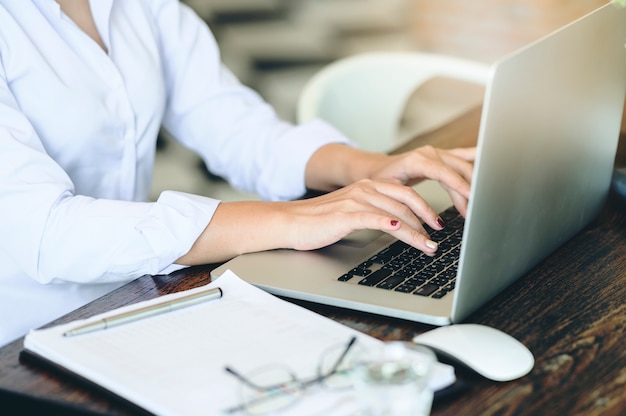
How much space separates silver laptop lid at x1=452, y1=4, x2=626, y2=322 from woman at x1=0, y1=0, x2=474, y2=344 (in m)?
0.14

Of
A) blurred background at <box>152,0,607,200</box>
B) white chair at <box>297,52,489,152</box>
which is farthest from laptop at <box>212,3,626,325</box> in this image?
blurred background at <box>152,0,607,200</box>

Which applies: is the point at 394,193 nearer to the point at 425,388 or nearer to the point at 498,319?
the point at 498,319

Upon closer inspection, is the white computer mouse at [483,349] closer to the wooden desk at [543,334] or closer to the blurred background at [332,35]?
the wooden desk at [543,334]

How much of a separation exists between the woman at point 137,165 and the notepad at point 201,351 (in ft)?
0.54

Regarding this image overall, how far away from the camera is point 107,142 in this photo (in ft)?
4.56

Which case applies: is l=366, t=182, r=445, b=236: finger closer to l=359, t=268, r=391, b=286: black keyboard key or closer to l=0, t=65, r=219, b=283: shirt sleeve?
l=359, t=268, r=391, b=286: black keyboard key

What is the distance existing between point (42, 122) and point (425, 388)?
2.72 ft

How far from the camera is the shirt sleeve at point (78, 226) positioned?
43.4 inches

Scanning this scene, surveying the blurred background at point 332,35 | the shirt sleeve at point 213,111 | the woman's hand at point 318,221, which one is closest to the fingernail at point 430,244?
the woman's hand at point 318,221

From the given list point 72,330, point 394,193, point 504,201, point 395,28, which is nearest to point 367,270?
point 394,193

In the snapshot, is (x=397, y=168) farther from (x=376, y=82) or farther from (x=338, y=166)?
(x=376, y=82)

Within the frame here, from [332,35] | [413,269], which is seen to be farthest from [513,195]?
[332,35]

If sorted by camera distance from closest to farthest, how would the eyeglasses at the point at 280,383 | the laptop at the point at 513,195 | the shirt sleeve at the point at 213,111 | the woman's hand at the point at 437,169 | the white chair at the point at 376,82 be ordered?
1. the eyeglasses at the point at 280,383
2. the laptop at the point at 513,195
3. the woman's hand at the point at 437,169
4. the shirt sleeve at the point at 213,111
5. the white chair at the point at 376,82

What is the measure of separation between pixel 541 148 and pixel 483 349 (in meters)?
0.26
